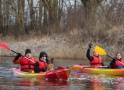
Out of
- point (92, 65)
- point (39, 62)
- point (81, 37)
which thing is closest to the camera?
point (39, 62)

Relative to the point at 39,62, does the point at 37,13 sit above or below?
above

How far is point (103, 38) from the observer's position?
24.4 meters

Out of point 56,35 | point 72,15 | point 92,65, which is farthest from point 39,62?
point 72,15

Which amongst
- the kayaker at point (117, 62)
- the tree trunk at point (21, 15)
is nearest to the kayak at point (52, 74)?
the kayaker at point (117, 62)

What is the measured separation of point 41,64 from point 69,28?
14.5m

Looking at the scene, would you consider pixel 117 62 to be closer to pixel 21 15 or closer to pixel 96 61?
pixel 96 61

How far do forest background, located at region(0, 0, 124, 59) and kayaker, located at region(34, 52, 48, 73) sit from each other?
9.88 meters

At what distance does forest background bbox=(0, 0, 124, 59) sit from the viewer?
2395cm

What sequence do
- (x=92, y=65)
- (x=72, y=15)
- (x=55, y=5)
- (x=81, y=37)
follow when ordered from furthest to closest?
1. (x=55, y=5)
2. (x=72, y=15)
3. (x=81, y=37)
4. (x=92, y=65)

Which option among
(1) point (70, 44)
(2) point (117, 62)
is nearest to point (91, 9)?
(1) point (70, 44)

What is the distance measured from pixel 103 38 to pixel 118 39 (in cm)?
115

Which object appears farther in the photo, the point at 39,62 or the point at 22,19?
the point at 22,19

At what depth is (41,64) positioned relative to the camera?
524 inches

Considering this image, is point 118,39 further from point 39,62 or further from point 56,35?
point 39,62
